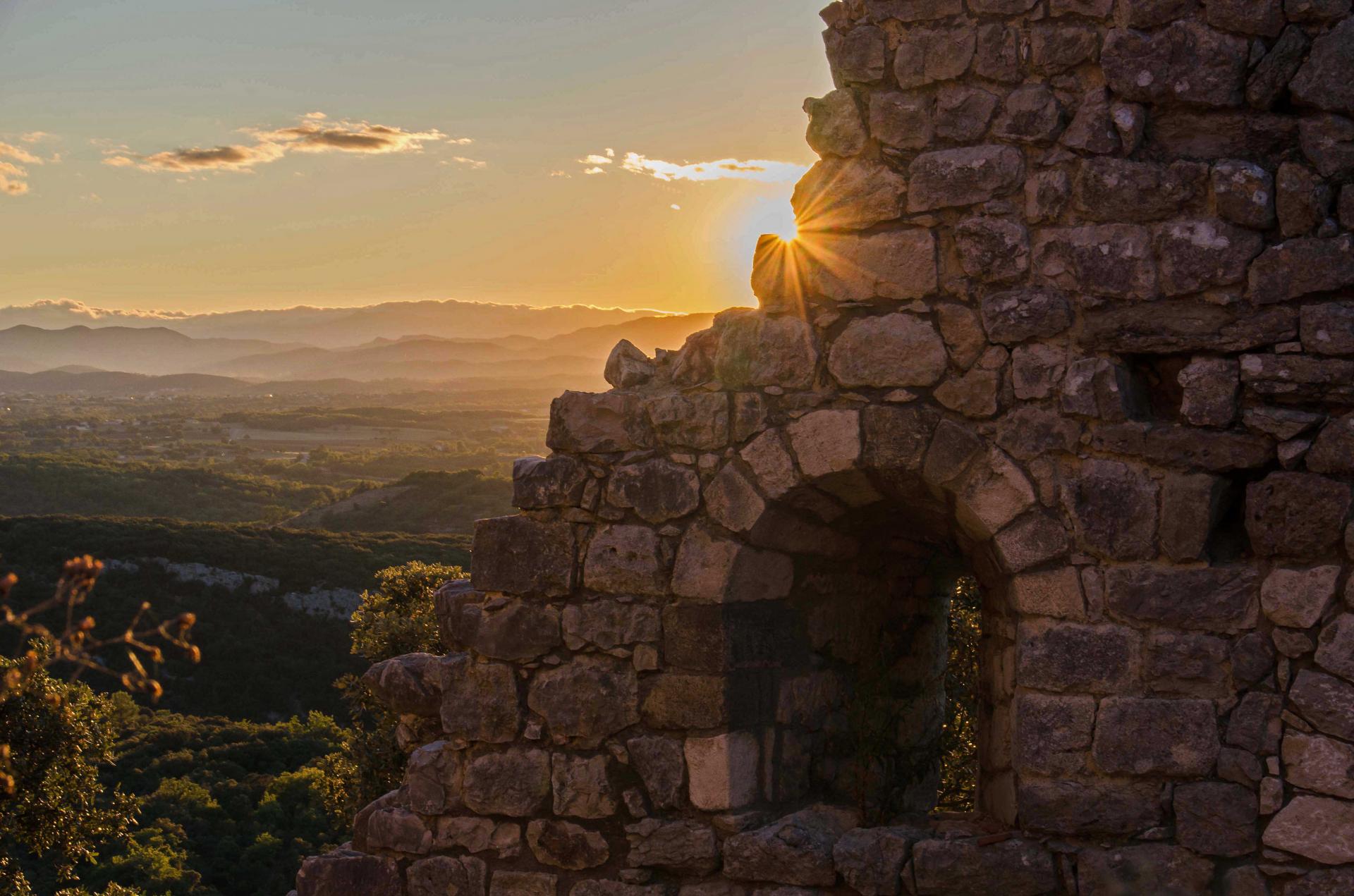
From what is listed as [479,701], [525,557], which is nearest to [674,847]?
[479,701]

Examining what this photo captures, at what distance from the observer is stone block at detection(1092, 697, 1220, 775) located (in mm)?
3904

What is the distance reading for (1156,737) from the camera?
3.94 metres

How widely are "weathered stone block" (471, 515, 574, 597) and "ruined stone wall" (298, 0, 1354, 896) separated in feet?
Answer: 0.05

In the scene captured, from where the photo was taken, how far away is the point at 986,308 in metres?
4.19

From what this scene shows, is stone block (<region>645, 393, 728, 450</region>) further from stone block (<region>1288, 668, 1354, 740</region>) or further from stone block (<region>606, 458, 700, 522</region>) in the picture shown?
stone block (<region>1288, 668, 1354, 740</region>)

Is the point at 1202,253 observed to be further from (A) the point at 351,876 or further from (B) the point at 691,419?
(A) the point at 351,876

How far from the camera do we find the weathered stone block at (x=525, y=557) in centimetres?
467

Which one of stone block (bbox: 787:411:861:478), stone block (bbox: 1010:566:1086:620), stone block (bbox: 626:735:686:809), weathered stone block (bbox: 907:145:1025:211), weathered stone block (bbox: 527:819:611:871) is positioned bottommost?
weathered stone block (bbox: 527:819:611:871)

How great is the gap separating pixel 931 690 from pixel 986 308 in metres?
2.01

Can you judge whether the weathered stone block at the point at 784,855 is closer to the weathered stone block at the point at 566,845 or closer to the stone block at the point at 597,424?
the weathered stone block at the point at 566,845

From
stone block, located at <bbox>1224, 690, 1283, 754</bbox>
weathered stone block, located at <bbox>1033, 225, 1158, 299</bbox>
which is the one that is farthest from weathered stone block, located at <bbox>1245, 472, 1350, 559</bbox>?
weathered stone block, located at <bbox>1033, 225, 1158, 299</bbox>

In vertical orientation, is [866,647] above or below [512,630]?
below

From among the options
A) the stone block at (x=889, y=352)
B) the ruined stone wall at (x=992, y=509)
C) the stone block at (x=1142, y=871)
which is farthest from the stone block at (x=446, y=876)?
the stone block at (x=889, y=352)

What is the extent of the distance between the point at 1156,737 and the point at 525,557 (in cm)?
230
